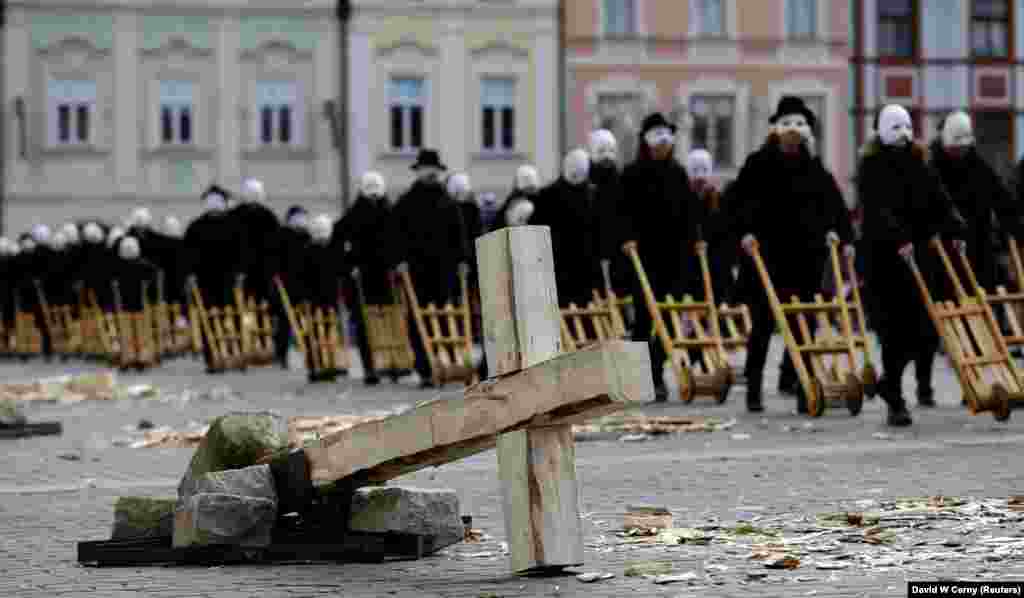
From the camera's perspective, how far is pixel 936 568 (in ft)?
26.8

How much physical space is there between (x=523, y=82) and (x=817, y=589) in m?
46.1

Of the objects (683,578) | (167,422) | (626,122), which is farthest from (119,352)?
(683,578)

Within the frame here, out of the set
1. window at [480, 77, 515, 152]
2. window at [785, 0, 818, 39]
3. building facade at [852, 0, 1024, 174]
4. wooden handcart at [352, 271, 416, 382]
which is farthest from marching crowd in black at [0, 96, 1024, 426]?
building facade at [852, 0, 1024, 174]

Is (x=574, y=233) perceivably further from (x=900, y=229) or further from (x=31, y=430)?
(x=31, y=430)

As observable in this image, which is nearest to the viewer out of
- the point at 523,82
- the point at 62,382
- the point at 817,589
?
the point at 817,589

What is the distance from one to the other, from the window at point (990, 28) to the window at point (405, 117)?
13.3 meters

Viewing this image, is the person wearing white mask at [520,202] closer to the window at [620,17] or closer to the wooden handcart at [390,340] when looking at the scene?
the wooden handcart at [390,340]

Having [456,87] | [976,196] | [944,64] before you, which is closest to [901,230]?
[976,196]

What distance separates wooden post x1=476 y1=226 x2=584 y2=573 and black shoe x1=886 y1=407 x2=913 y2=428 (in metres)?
7.35

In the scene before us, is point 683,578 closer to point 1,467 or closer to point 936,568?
point 936,568

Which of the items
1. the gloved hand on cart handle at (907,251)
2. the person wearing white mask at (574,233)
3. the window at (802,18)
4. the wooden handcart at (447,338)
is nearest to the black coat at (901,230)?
the gloved hand on cart handle at (907,251)

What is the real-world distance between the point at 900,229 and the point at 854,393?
1125 mm

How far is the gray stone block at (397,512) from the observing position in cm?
901

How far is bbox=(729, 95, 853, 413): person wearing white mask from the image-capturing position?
1733 cm
